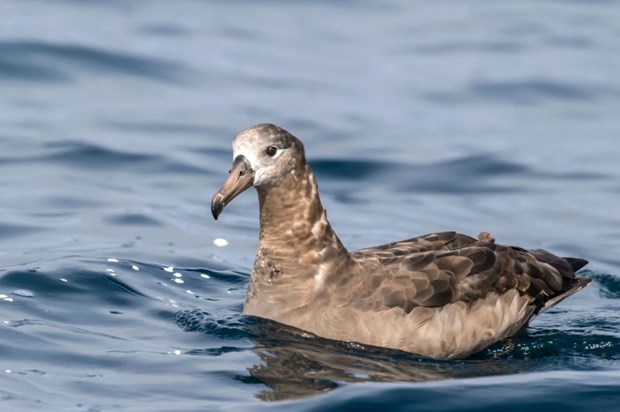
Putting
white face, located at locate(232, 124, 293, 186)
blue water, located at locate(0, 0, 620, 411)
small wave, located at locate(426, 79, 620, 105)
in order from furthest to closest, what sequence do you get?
1. small wave, located at locate(426, 79, 620, 105)
2. white face, located at locate(232, 124, 293, 186)
3. blue water, located at locate(0, 0, 620, 411)

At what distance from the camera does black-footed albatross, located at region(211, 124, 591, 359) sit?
935cm

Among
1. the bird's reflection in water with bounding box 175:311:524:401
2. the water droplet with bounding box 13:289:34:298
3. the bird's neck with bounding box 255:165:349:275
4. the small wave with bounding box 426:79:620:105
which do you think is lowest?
the bird's reflection in water with bounding box 175:311:524:401

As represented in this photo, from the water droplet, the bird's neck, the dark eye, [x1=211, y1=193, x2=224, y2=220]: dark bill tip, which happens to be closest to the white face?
the dark eye

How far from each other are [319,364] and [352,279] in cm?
81

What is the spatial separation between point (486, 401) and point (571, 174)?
933 centimetres

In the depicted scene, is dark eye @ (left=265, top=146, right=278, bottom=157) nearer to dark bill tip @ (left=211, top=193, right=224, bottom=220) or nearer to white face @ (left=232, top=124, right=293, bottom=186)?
white face @ (left=232, top=124, right=293, bottom=186)

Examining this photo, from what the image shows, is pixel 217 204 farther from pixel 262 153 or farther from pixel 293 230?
pixel 293 230

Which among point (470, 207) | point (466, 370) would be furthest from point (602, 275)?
point (466, 370)

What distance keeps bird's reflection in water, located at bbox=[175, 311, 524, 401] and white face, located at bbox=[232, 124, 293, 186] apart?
99cm

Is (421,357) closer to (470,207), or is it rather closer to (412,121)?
(470,207)

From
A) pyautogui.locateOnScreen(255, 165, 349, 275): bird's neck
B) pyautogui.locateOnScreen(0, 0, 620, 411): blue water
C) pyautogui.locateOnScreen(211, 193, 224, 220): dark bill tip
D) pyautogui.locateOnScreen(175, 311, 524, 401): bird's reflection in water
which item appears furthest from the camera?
pyautogui.locateOnScreen(255, 165, 349, 275): bird's neck

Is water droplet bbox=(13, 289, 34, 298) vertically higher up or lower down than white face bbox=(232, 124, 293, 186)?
lower down

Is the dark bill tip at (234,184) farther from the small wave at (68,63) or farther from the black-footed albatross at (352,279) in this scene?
the small wave at (68,63)

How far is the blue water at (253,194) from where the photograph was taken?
882 centimetres
